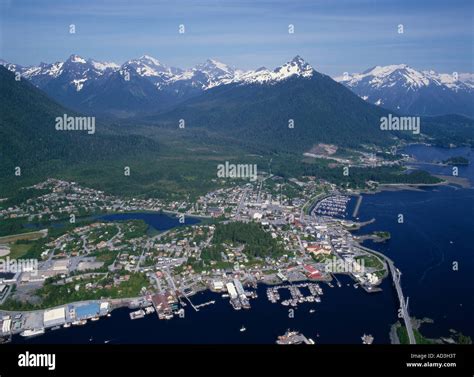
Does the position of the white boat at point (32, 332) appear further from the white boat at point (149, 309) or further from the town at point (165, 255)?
the white boat at point (149, 309)

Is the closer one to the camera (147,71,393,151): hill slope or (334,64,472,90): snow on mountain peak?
(147,71,393,151): hill slope

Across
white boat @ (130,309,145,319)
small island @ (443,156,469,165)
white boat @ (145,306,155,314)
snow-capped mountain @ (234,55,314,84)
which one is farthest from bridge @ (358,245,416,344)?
snow-capped mountain @ (234,55,314,84)

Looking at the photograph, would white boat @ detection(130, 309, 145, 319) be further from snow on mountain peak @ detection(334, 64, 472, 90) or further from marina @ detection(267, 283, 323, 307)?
snow on mountain peak @ detection(334, 64, 472, 90)

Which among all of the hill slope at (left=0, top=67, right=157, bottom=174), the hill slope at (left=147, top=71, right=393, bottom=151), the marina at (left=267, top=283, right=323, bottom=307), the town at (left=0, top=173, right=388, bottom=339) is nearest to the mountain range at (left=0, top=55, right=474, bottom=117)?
the hill slope at (left=147, top=71, right=393, bottom=151)

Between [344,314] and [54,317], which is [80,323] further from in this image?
[344,314]

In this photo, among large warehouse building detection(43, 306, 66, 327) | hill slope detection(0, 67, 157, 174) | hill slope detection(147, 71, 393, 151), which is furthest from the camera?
hill slope detection(147, 71, 393, 151)

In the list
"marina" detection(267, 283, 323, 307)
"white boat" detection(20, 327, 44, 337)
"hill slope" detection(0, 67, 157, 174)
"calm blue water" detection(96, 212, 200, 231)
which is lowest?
"white boat" detection(20, 327, 44, 337)

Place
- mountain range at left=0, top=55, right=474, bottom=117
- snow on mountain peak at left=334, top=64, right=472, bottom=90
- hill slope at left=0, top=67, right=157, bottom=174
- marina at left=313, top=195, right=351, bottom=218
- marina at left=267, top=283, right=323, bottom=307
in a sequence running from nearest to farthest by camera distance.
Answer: marina at left=267, top=283, right=323, bottom=307
marina at left=313, top=195, right=351, bottom=218
hill slope at left=0, top=67, right=157, bottom=174
mountain range at left=0, top=55, right=474, bottom=117
snow on mountain peak at left=334, top=64, right=472, bottom=90

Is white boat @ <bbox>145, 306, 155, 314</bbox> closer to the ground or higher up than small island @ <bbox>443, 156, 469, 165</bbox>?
closer to the ground
